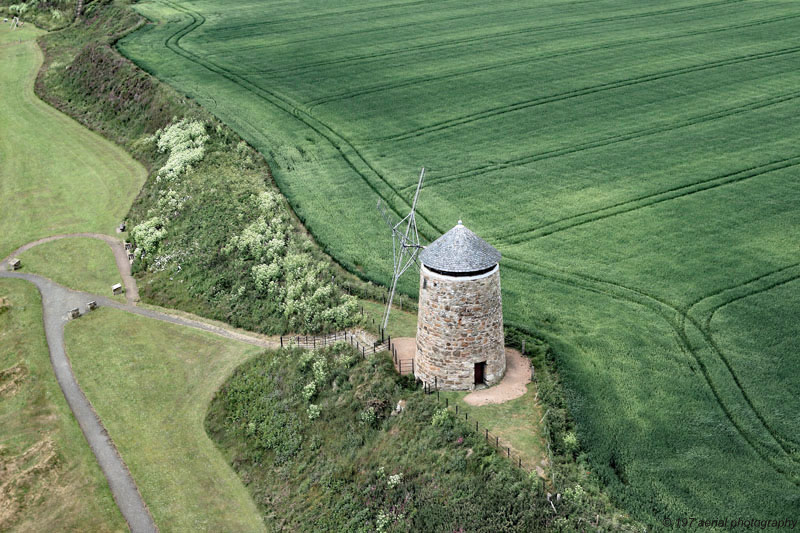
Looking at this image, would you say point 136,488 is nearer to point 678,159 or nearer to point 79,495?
point 79,495

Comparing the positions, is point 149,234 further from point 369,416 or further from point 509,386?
point 509,386

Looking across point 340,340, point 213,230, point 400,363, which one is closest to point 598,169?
point 213,230

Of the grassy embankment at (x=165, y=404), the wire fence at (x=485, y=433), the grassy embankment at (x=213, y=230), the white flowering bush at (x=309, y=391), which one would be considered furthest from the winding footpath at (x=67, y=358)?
the wire fence at (x=485, y=433)

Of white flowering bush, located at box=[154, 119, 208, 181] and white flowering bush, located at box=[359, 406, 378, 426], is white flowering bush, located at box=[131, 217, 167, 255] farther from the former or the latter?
white flowering bush, located at box=[359, 406, 378, 426]

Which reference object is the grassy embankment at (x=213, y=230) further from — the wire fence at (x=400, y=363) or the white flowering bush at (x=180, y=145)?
the wire fence at (x=400, y=363)

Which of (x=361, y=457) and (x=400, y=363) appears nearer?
(x=361, y=457)

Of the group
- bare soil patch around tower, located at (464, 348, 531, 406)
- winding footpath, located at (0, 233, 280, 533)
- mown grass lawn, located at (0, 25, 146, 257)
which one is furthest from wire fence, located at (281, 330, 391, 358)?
mown grass lawn, located at (0, 25, 146, 257)
